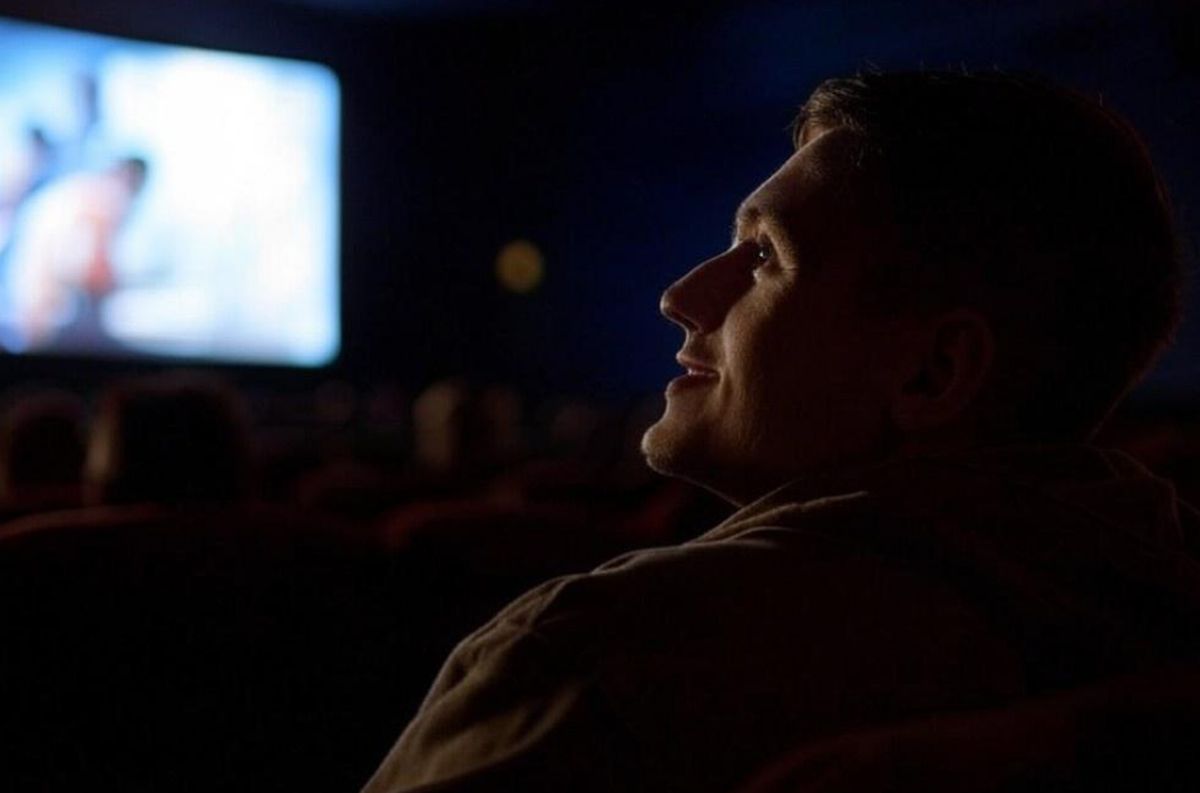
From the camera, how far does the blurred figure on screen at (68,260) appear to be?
350 inches

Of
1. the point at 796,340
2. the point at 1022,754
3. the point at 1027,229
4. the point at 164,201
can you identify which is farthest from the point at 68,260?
the point at 1022,754

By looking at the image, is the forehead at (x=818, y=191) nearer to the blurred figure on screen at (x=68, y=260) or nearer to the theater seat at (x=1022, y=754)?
the theater seat at (x=1022, y=754)

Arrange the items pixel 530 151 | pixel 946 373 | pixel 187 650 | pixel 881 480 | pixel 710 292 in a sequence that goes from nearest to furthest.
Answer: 1. pixel 881 480
2. pixel 946 373
3. pixel 710 292
4. pixel 187 650
5. pixel 530 151

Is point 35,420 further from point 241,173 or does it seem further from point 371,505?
point 241,173

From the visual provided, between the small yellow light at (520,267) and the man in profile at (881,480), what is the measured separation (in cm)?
1056

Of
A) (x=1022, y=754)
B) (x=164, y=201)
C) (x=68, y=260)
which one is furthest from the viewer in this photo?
(x=164, y=201)

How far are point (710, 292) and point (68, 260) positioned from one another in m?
8.69

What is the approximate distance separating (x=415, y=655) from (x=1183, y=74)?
5.45 meters

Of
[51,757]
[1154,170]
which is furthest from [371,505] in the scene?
[1154,170]

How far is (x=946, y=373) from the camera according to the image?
936 millimetres

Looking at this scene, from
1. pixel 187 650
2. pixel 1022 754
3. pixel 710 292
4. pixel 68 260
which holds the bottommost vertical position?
pixel 187 650

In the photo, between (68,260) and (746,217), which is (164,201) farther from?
(746,217)

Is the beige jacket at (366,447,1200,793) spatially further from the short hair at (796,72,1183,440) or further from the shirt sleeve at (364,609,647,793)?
the short hair at (796,72,1183,440)

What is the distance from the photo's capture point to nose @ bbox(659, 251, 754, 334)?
103cm
